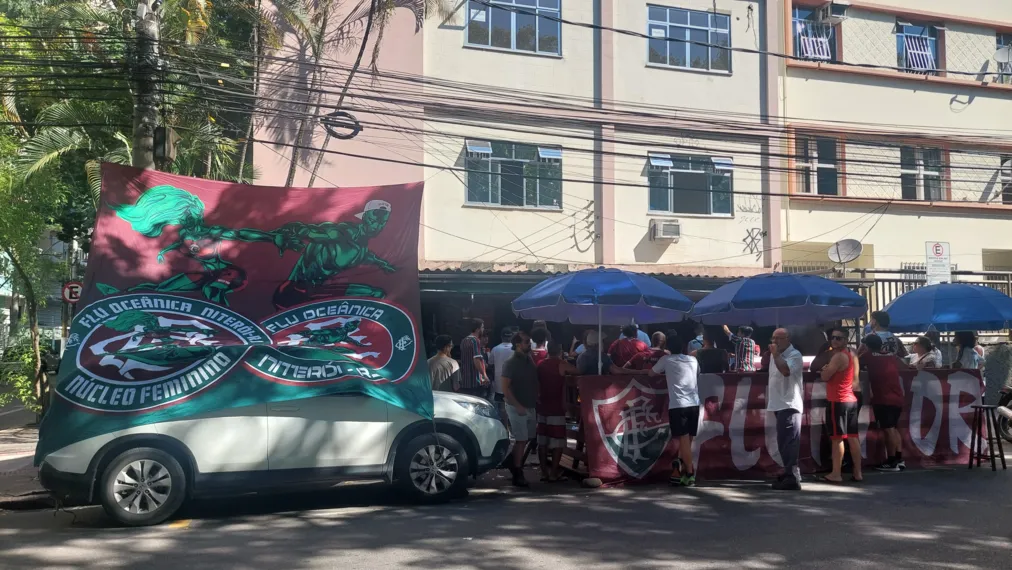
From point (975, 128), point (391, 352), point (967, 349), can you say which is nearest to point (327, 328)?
point (391, 352)

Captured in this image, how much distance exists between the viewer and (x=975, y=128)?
22.5 meters

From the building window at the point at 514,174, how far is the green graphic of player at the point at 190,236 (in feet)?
34.2

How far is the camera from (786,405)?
9438 millimetres

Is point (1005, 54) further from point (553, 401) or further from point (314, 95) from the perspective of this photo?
point (553, 401)

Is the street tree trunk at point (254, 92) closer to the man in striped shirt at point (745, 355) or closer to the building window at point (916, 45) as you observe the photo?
the man in striped shirt at point (745, 355)

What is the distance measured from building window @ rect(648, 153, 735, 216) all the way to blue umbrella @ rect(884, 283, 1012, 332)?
7.74 metres

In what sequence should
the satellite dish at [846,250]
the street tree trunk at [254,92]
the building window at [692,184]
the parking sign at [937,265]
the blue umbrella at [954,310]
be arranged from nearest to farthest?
1. the blue umbrella at [954,310]
2. the parking sign at [937,265]
3. the street tree trunk at [254,92]
4. the satellite dish at [846,250]
5. the building window at [692,184]

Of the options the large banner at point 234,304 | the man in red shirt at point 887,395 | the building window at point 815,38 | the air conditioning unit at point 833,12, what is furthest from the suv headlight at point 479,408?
the air conditioning unit at point 833,12

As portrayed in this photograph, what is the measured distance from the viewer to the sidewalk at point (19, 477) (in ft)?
30.4

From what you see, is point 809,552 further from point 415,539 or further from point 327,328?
point 327,328

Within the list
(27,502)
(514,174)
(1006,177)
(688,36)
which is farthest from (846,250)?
(27,502)

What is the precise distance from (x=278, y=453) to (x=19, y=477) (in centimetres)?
479

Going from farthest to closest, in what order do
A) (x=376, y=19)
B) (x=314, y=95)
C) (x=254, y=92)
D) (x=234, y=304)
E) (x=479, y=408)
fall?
1. (x=314, y=95)
2. (x=376, y=19)
3. (x=254, y=92)
4. (x=479, y=408)
5. (x=234, y=304)

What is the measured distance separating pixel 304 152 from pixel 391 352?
34.1 feet
